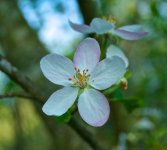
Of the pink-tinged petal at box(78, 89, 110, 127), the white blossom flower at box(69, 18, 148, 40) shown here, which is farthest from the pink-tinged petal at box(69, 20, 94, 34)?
the pink-tinged petal at box(78, 89, 110, 127)

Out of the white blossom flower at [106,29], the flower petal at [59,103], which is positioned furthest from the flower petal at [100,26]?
the flower petal at [59,103]

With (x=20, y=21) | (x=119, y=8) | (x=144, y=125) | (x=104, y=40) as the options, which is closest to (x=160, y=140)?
(x=144, y=125)

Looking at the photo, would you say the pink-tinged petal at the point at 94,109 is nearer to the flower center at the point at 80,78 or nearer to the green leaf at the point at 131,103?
the flower center at the point at 80,78

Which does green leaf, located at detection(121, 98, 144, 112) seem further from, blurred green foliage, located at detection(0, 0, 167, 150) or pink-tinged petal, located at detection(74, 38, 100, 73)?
pink-tinged petal, located at detection(74, 38, 100, 73)

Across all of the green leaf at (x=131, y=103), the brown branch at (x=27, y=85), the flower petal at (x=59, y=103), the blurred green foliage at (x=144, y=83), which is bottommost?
the blurred green foliage at (x=144, y=83)

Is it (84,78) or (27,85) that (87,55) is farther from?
(27,85)

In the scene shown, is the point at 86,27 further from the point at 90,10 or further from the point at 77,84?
the point at 90,10

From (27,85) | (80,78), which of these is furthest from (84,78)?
(27,85)
